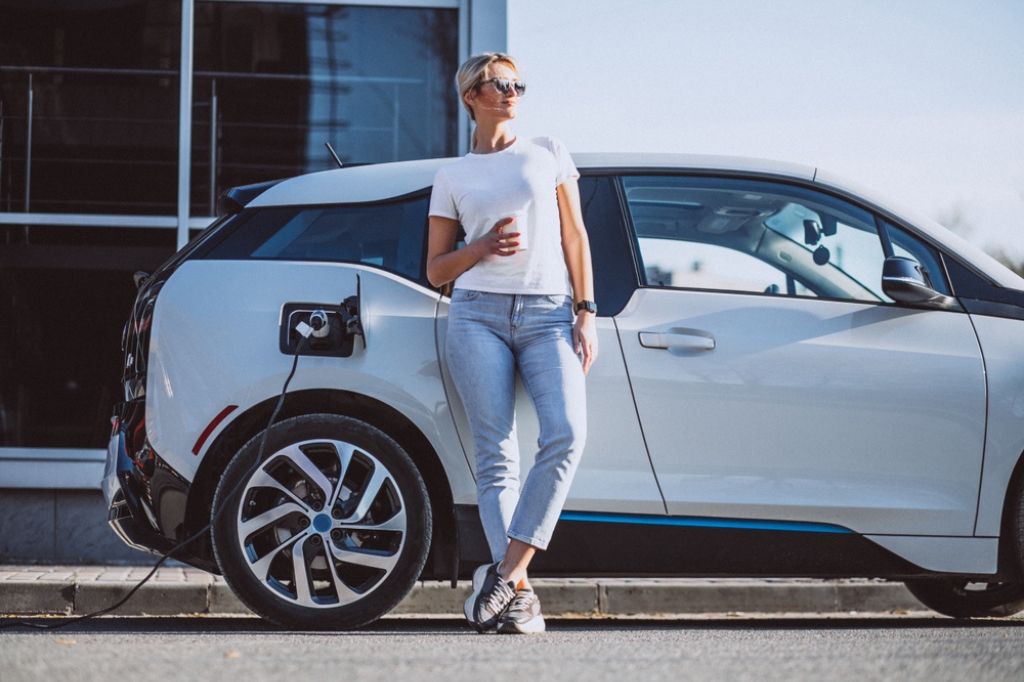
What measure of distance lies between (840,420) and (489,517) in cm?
121

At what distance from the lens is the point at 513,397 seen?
154 inches

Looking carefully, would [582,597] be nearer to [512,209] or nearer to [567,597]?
[567,597]

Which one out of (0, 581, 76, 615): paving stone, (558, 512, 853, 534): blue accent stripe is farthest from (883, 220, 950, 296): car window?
(0, 581, 76, 615): paving stone

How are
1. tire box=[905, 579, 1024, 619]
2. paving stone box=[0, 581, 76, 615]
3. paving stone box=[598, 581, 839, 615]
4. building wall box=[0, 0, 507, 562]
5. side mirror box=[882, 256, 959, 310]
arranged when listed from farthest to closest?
building wall box=[0, 0, 507, 562], paving stone box=[598, 581, 839, 615], paving stone box=[0, 581, 76, 615], tire box=[905, 579, 1024, 619], side mirror box=[882, 256, 959, 310]

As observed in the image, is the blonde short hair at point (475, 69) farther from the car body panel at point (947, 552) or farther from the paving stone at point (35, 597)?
the paving stone at point (35, 597)

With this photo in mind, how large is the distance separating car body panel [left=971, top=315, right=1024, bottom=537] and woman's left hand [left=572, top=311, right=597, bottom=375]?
1357 mm

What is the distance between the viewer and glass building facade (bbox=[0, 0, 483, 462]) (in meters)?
7.89

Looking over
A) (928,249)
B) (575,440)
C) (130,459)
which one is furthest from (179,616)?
(928,249)

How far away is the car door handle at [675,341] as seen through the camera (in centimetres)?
403

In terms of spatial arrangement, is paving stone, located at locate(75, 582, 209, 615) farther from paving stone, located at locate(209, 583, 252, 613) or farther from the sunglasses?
the sunglasses

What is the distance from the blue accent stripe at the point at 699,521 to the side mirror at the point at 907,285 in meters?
0.81

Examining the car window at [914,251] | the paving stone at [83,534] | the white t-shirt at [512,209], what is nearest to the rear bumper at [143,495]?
the white t-shirt at [512,209]

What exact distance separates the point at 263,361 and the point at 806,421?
5.90ft

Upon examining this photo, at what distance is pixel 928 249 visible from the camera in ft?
14.1
